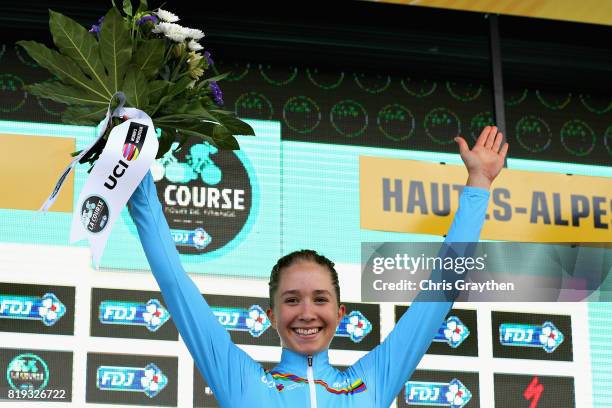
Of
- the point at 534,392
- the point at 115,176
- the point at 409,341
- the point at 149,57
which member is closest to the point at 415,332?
the point at 409,341

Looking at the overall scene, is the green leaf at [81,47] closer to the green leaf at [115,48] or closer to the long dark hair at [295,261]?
the green leaf at [115,48]

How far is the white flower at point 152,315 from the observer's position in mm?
4969

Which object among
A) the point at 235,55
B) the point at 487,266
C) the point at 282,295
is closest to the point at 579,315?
the point at 487,266

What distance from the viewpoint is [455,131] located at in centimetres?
572

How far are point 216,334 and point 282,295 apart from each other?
7.0 inches

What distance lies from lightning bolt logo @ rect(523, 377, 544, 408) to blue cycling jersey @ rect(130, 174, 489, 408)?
2809mm

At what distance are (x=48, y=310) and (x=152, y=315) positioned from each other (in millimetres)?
438

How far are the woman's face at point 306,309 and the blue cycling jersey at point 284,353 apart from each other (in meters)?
0.05

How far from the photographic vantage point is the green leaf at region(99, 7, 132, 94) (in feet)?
8.36

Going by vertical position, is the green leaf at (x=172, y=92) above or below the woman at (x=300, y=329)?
above

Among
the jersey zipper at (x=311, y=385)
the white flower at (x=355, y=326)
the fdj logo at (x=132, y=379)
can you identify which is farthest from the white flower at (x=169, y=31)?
the white flower at (x=355, y=326)

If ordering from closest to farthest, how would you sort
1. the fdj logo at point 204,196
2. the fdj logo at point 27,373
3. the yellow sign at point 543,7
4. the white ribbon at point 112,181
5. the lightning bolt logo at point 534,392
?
the white ribbon at point 112,181 → the fdj logo at point 27,373 → the fdj logo at point 204,196 → the lightning bolt logo at point 534,392 → the yellow sign at point 543,7

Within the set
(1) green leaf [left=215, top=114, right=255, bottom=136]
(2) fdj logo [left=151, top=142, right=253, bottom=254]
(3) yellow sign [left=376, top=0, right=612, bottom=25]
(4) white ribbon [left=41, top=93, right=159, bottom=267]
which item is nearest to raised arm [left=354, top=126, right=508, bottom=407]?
(1) green leaf [left=215, top=114, right=255, bottom=136]

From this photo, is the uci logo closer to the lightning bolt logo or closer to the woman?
the woman
